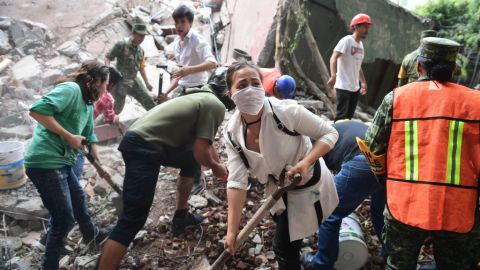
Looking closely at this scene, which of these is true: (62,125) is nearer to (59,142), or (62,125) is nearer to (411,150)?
(59,142)

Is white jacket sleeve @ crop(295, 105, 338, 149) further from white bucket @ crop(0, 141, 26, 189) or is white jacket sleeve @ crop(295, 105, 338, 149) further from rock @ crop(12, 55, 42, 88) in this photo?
rock @ crop(12, 55, 42, 88)

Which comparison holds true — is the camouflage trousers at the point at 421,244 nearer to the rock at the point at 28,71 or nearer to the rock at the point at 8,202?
the rock at the point at 8,202

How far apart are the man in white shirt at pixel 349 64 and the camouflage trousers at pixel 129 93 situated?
3.21m

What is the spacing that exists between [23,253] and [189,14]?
11.3 ft

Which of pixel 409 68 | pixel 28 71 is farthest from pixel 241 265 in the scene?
pixel 28 71

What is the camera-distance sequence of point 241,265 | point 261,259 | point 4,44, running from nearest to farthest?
point 241,265
point 261,259
point 4,44

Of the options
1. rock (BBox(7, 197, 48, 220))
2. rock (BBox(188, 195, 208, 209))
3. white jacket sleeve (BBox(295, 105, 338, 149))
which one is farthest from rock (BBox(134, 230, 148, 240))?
white jacket sleeve (BBox(295, 105, 338, 149))

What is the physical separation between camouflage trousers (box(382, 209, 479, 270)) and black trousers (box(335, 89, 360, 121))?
3934mm

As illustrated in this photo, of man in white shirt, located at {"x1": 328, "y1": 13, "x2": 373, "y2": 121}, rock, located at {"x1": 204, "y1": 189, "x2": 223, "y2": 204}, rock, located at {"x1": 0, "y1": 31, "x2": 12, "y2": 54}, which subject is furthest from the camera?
rock, located at {"x1": 0, "y1": 31, "x2": 12, "y2": 54}

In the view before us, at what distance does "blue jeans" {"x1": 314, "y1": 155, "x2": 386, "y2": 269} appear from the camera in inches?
112

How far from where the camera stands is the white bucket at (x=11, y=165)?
428 cm

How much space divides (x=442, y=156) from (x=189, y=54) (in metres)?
3.79

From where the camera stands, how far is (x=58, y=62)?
27.8ft

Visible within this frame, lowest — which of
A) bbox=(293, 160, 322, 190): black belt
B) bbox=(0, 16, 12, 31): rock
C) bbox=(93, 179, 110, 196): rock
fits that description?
bbox=(93, 179, 110, 196): rock
